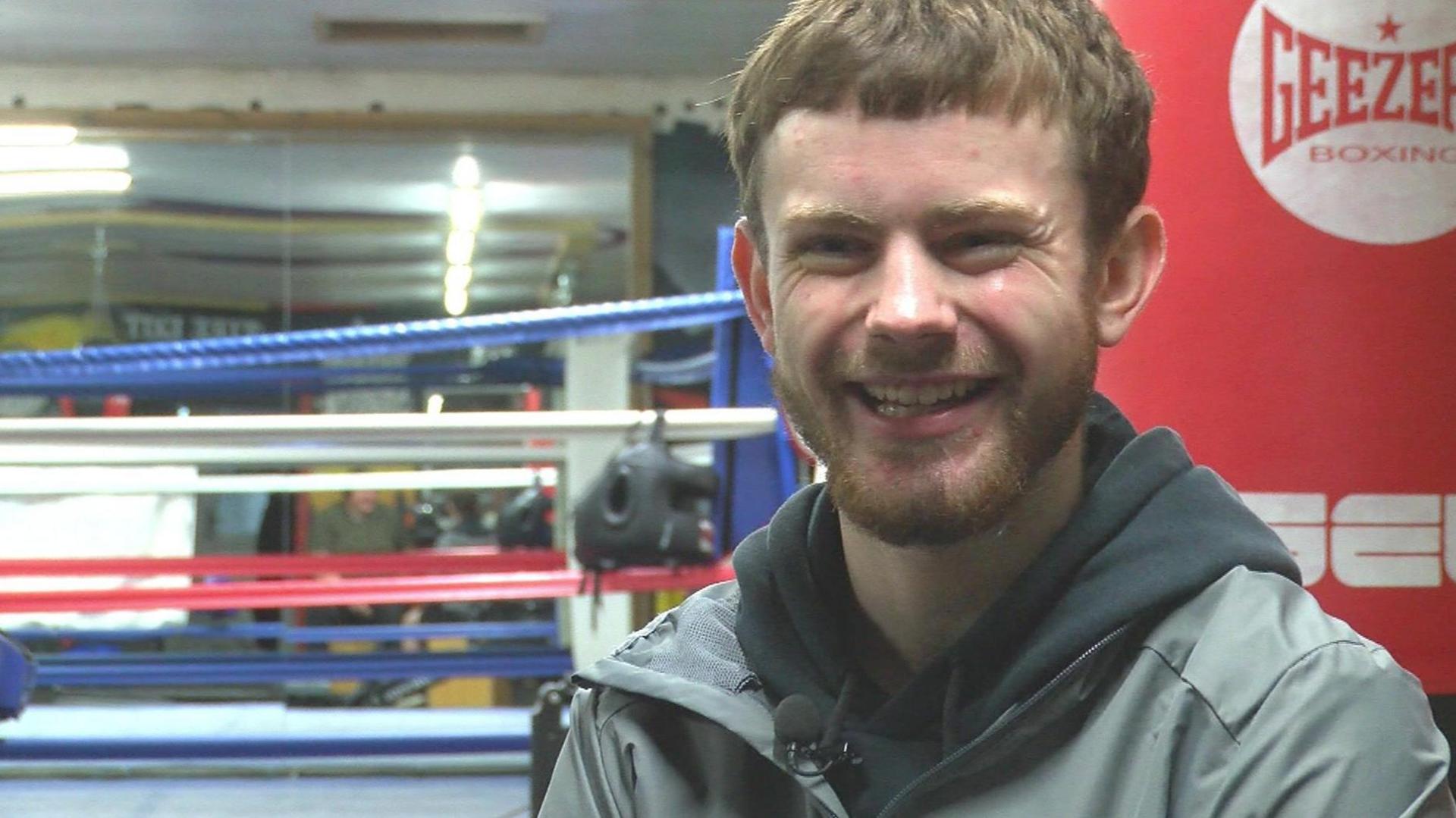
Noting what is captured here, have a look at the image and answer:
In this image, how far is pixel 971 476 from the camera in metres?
0.99

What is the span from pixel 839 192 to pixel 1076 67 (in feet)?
0.57

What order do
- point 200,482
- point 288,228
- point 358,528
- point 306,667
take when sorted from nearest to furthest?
point 306,667 < point 200,482 < point 358,528 < point 288,228

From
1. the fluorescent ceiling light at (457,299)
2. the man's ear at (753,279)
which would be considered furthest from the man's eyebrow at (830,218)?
the fluorescent ceiling light at (457,299)

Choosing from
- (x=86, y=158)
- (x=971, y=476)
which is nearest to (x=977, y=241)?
(x=971, y=476)

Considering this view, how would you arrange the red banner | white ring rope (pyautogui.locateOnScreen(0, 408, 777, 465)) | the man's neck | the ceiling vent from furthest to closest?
the ceiling vent → white ring rope (pyautogui.locateOnScreen(0, 408, 777, 465)) → the red banner → the man's neck

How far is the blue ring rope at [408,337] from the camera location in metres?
3.32

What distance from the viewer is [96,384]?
462 cm

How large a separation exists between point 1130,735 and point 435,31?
6286 millimetres

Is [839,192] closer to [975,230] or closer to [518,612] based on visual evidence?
[975,230]

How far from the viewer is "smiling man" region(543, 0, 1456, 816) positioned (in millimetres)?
911

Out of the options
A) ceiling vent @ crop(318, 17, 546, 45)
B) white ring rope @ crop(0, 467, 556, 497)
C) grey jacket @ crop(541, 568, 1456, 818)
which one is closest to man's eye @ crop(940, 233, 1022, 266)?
grey jacket @ crop(541, 568, 1456, 818)

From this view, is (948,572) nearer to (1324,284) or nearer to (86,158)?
(1324,284)

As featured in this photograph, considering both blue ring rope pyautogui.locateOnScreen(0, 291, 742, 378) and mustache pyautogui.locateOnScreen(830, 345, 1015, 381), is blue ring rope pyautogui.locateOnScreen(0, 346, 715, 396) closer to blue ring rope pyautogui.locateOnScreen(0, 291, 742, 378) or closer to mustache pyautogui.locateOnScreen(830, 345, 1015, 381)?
blue ring rope pyautogui.locateOnScreen(0, 291, 742, 378)

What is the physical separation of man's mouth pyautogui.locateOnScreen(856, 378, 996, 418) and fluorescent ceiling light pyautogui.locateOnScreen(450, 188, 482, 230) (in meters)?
6.57
